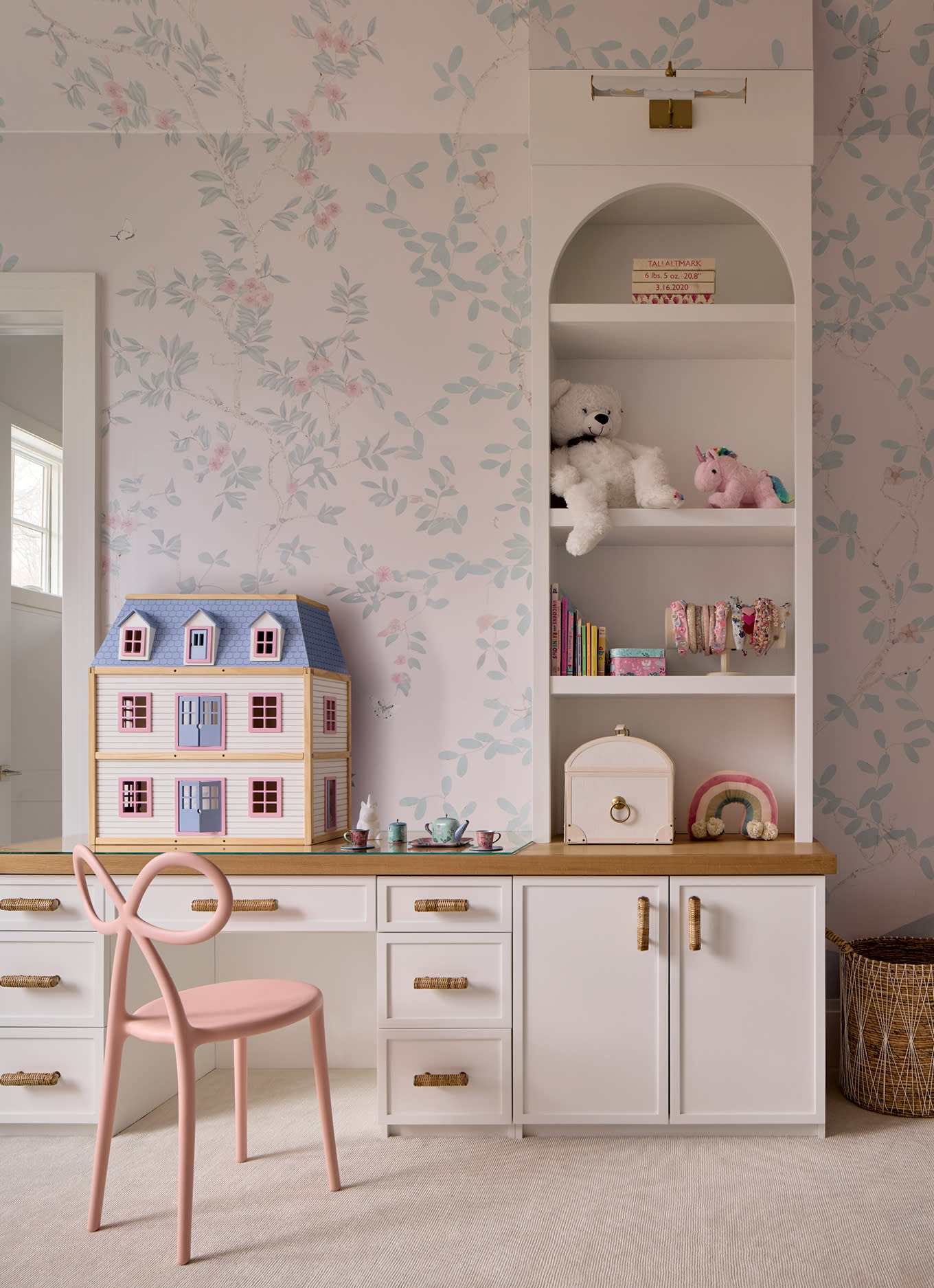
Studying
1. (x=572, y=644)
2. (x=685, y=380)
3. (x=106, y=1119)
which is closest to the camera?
(x=106, y=1119)

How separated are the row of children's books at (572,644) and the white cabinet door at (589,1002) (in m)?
0.51

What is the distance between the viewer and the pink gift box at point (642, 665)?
2.34 m

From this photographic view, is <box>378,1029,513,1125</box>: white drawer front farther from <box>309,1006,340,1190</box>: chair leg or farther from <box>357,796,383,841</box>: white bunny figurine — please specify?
<box>357,796,383,841</box>: white bunny figurine

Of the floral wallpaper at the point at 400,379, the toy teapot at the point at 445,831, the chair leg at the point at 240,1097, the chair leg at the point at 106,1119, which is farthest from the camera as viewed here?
the floral wallpaper at the point at 400,379

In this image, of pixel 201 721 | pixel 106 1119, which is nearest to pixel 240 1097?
pixel 106 1119

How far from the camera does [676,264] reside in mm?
2391

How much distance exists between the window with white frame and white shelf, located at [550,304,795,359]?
143cm

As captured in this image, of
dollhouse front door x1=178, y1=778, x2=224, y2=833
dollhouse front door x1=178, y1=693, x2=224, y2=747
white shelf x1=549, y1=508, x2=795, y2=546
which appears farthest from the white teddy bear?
dollhouse front door x1=178, y1=778, x2=224, y2=833

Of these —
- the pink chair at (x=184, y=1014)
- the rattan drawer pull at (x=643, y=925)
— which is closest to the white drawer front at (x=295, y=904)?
the pink chair at (x=184, y=1014)

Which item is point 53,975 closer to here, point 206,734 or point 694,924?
point 206,734

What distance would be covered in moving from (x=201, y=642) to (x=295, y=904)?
25.8 inches

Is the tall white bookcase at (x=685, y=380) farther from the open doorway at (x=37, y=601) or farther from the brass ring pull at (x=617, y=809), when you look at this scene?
the open doorway at (x=37, y=601)

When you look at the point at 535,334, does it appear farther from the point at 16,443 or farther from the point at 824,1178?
the point at 824,1178

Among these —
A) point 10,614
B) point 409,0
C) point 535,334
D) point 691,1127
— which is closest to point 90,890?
point 10,614
